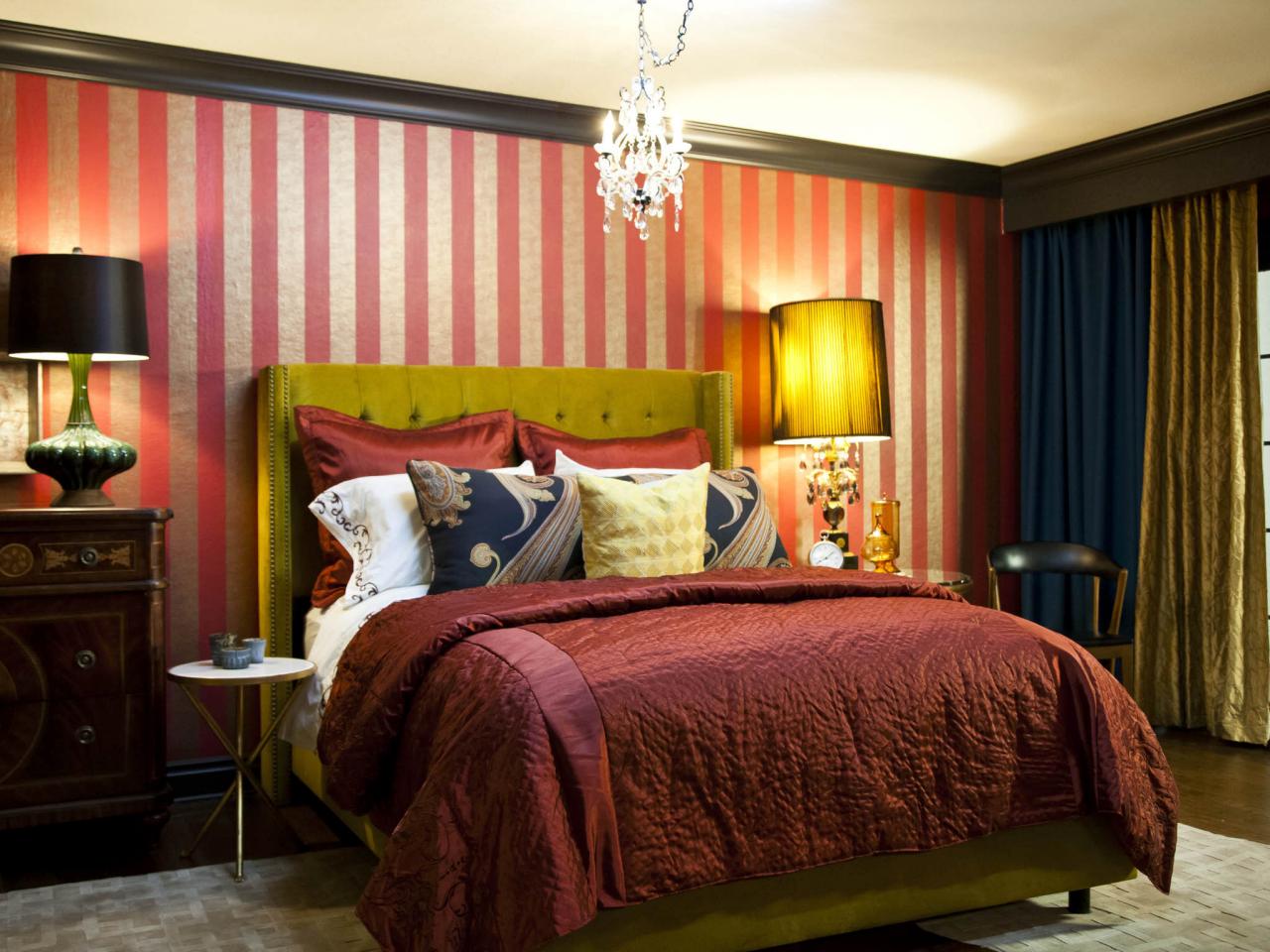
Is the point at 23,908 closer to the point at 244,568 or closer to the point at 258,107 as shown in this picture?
the point at 244,568

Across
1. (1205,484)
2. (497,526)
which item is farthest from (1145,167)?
(497,526)

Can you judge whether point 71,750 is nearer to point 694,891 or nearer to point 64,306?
point 64,306

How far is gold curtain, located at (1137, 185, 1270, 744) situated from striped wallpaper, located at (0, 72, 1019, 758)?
816mm

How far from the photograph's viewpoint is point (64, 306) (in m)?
3.40

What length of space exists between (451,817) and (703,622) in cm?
66

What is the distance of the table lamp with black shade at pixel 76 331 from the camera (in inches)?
134

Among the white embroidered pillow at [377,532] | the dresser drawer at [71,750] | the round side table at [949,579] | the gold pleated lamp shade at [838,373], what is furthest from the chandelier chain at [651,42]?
the dresser drawer at [71,750]

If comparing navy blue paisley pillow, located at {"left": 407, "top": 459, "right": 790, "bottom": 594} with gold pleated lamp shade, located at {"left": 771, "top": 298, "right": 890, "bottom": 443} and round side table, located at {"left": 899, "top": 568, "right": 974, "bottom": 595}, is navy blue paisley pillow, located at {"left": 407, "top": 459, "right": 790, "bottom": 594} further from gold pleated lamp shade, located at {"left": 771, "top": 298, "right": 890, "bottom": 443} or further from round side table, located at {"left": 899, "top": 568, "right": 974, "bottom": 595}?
gold pleated lamp shade, located at {"left": 771, "top": 298, "right": 890, "bottom": 443}

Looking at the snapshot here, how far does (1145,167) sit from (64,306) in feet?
12.7

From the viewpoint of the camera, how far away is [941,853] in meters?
2.46

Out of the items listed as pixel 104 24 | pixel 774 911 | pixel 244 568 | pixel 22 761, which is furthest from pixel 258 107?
pixel 774 911

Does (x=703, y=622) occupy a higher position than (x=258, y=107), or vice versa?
(x=258, y=107)

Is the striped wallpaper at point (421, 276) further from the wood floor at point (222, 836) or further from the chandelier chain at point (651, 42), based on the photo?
the chandelier chain at point (651, 42)

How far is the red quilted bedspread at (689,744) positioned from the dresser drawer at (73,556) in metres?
0.85
